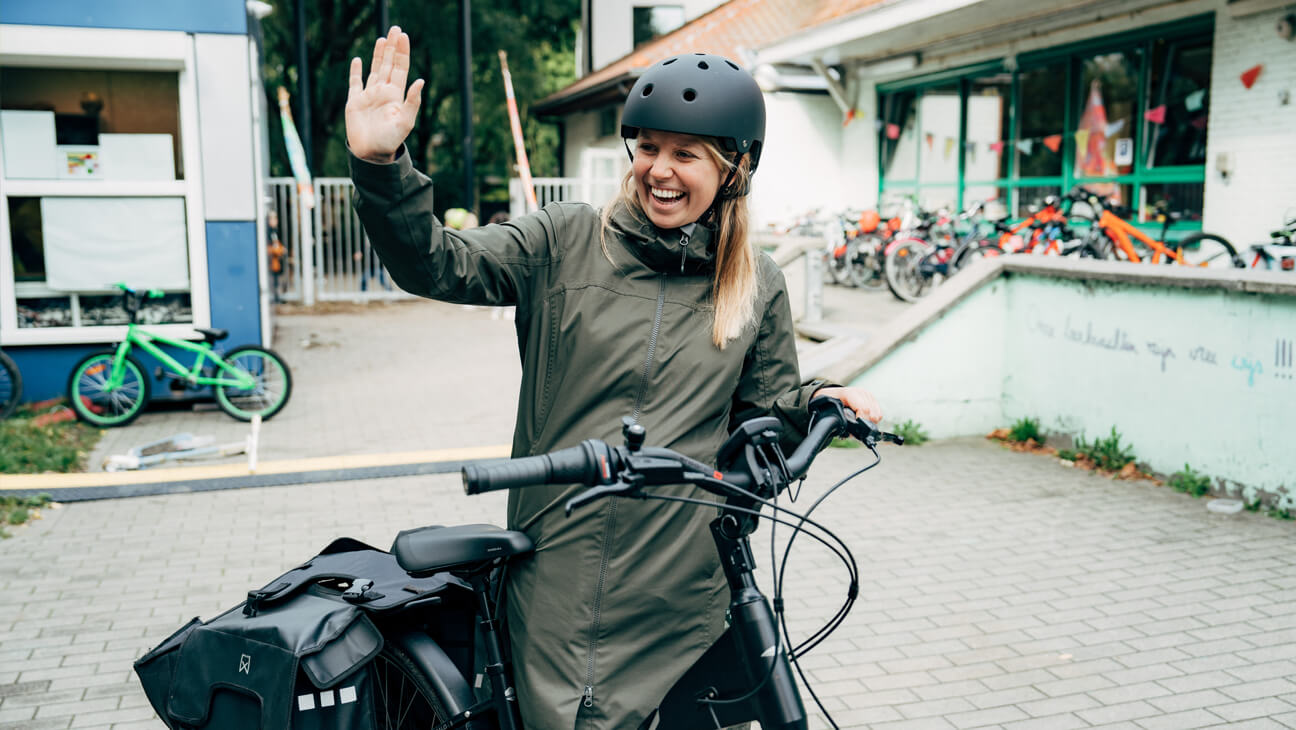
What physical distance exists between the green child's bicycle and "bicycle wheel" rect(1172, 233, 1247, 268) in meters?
8.23

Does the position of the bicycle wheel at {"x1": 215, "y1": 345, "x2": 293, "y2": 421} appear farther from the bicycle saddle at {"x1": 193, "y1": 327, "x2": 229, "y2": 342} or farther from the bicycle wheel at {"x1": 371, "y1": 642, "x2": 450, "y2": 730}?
the bicycle wheel at {"x1": 371, "y1": 642, "x2": 450, "y2": 730}

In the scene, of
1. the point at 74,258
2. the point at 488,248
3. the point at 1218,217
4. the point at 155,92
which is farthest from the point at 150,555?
the point at 1218,217

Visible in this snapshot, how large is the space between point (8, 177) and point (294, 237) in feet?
31.7

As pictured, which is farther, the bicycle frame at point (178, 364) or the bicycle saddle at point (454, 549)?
the bicycle frame at point (178, 364)

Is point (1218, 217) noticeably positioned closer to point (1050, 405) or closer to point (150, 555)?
point (1050, 405)

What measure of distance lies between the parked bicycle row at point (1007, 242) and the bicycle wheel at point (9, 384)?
7790mm

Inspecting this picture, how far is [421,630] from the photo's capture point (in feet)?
7.98

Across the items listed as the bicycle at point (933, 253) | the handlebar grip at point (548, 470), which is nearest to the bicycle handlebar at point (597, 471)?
the handlebar grip at point (548, 470)

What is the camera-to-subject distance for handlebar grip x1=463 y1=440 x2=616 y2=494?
1688 mm

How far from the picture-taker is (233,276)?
9727mm

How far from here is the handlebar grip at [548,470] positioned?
1688mm

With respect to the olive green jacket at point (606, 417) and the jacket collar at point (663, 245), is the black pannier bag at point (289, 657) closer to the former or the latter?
the olive green jacket at point (606, 417)

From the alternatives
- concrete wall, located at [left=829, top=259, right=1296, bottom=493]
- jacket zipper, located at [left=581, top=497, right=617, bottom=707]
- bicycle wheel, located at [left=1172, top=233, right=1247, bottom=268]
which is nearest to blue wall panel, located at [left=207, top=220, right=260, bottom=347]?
concrete wall, located at [left=829, top=259, right=1296, bottom=493]

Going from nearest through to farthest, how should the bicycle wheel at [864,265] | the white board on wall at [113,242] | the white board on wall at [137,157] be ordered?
1. the white board on wall at [113,242]
2. the white board on wall at [137,157]
3. the bicycle wheel at [864,265]
